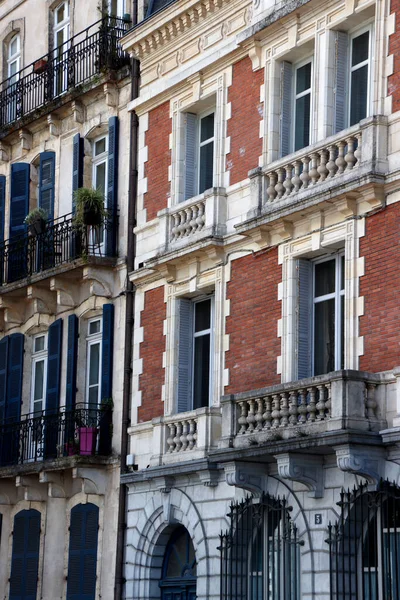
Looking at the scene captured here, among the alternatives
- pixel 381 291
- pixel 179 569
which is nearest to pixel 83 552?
pixel 179 569

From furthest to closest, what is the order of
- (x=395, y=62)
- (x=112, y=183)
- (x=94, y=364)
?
(x=94, y=364)
(x=112, y=183)
(x=395, y=62)

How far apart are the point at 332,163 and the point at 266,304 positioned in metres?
2.64

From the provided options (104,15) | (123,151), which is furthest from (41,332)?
(104,15)

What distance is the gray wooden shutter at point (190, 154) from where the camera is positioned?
25.6 metres

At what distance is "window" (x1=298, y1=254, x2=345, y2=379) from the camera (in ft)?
70.4

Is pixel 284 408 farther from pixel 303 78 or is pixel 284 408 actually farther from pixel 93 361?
pixel 93 361

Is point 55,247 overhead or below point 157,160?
below

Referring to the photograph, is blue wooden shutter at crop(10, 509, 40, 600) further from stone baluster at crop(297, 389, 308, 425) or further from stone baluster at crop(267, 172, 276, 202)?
stone baluster at crop(297, 389, 308, 425)

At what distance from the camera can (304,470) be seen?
67.5 ft

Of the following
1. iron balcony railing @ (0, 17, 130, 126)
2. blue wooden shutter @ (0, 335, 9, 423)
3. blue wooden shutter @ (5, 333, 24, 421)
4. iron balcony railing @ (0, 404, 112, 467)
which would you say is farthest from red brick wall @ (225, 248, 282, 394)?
blue wooden shutter @ (0, 335, 9, 423)

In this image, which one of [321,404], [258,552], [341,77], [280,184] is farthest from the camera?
[280,184]

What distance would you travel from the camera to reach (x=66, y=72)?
97.5 ft

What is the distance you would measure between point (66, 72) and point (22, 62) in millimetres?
2834

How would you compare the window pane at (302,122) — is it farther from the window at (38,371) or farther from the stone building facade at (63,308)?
the window at (38,371)
